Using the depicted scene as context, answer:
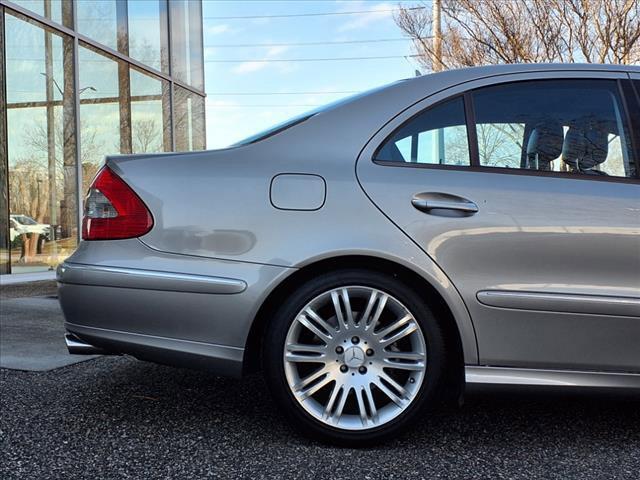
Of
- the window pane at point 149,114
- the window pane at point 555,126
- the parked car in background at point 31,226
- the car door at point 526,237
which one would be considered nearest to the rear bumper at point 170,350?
the car door at point 526,237

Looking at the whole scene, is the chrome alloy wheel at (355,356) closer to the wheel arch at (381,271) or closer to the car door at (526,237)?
the wheel arch at (381,271)

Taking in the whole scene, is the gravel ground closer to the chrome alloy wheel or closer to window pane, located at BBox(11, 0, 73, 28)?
the chrome alloy wheel

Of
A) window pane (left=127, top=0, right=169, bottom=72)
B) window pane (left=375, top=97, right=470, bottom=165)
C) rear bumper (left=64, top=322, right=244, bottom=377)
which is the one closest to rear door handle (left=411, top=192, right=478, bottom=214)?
window pane (left=375, top=97, right=470, bottom=165)

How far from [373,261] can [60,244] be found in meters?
8.24

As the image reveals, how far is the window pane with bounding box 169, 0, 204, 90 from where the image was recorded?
40.8 feet

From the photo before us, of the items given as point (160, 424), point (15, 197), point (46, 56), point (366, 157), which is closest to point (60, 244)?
point (15, 197)

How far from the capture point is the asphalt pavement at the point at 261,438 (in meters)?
2.14

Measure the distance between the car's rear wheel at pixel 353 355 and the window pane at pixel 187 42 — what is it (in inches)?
441

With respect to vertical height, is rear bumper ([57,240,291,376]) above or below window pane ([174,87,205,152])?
below

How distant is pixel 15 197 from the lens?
855 centimetres

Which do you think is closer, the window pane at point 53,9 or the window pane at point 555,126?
the window pane at point 555,126

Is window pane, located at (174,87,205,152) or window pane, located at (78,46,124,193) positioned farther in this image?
window pane, located at (174,87,205,152)

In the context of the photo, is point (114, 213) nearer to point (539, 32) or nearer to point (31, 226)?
point (31, 226)

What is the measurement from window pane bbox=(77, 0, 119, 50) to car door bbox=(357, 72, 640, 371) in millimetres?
8871
